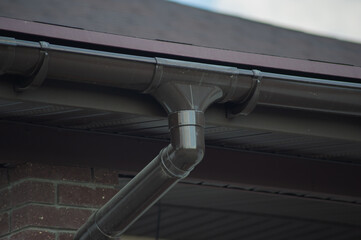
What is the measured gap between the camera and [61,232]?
410cm

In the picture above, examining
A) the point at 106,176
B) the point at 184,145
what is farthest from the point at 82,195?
the point at 184,145

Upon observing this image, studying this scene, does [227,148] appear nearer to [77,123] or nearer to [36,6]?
[77,123]

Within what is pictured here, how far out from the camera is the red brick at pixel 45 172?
13.6 feet

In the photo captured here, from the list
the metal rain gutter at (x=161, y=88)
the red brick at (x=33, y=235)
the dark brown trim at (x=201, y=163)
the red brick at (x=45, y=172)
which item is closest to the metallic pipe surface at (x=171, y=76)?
the metal rain gutter at (x=161, y=88)

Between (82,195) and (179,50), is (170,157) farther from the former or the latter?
(82,195)

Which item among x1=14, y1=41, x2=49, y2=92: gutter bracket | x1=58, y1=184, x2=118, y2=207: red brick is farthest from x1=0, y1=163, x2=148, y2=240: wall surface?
x1=14, y1=41, x2=49, y2=92: gutter bracket

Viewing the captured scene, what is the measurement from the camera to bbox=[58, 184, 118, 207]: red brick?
4176 millimetres

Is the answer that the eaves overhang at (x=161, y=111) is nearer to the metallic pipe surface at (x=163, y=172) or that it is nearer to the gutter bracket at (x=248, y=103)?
the gutter bracket at (x=248, y=103)

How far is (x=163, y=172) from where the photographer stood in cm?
354

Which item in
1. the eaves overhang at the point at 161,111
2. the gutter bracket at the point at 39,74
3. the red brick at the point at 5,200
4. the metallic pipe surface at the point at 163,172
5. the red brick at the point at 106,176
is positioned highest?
the eaves overhang at the point at 161,111

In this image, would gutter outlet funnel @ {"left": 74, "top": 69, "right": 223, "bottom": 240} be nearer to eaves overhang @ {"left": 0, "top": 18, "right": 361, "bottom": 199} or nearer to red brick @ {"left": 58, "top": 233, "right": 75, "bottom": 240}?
eaves overhang @ {"left": 0, "top": 18, "right": 361, "bottom": 199}

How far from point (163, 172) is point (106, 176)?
2.79 ft

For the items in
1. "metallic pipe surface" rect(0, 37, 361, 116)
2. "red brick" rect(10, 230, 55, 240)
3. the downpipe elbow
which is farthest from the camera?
"red brick" rect(10, 230, 55, 240)

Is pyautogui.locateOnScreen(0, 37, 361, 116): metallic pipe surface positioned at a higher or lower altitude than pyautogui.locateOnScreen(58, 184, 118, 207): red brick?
higher
